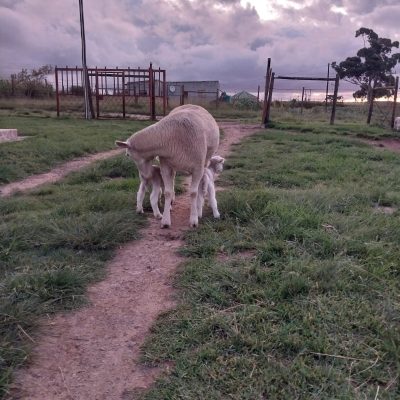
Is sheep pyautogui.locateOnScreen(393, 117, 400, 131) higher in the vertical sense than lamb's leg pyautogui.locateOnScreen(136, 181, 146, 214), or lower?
higher

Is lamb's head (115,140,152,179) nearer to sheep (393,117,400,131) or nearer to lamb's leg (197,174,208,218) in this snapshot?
lamb's leg (197,174,208,218)

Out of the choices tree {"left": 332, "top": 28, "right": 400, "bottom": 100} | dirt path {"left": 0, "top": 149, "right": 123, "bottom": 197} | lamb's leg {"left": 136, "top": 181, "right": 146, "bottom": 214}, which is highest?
tree {"left": 332, "top": 28, "right": 400, "bottom": 100}

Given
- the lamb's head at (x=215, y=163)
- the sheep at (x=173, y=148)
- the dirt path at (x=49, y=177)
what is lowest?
the dirt path at (x=49, y=177)

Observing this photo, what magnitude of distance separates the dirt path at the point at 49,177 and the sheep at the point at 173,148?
8.56 feet

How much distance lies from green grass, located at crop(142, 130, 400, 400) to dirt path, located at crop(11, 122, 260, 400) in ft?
0.37

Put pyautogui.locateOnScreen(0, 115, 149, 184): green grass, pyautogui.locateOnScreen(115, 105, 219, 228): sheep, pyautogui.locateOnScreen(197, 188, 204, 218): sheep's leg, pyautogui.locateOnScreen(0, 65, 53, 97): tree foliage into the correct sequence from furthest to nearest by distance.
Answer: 1. pyautogui.locateOnScreen(0, 65, 53, 97): tree foliage
2. pyautogui.locateOnScreen(0, 115, 149, 184): green grass
3. pyautogui.locateOnScreen(197, 188, 204, 218): sheep's leg
4. pyautogui.locateOnScreen(115, 105, 219, 228): sheep

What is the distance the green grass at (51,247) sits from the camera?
2479mm

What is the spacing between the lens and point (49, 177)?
718 centimetres

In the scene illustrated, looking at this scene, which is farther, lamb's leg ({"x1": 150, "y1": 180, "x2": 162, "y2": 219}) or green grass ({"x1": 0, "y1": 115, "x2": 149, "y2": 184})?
green grass ({"x1": 0, "y1": 115, "x2": 149, "y2": 184})

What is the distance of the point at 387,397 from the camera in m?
1.95

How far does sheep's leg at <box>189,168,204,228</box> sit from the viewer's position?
4.37m

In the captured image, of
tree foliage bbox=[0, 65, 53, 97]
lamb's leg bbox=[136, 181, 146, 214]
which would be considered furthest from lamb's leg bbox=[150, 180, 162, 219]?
tree foliage bbox=[0, 65, 53, 97]

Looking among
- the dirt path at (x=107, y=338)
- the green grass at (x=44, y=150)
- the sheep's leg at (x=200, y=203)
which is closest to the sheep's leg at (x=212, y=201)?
the sheep's leg at (x=200, y=203)

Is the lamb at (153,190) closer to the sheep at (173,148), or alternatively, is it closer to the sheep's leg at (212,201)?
the sheep at (173,148)
